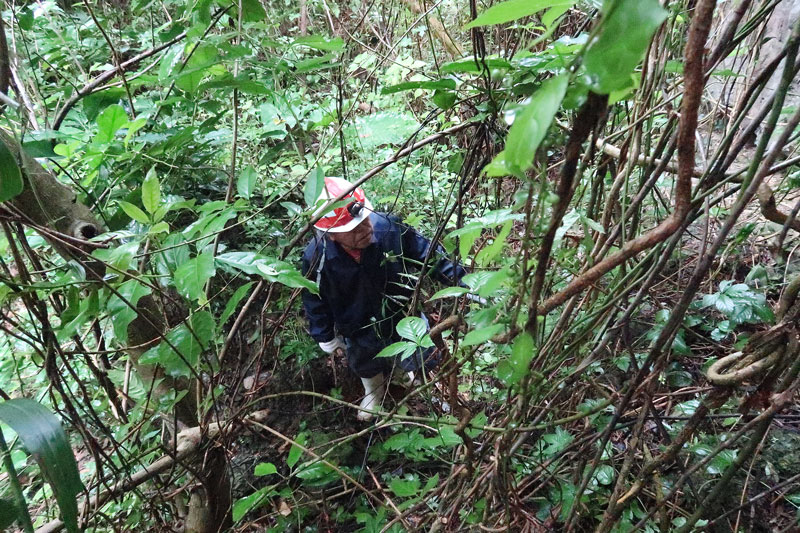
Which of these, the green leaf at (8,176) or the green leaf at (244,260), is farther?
the green leaf at (244,260)

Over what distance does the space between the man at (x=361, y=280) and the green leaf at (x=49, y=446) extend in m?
1.25

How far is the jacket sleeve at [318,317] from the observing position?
2490 mm

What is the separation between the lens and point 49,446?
2.06ft

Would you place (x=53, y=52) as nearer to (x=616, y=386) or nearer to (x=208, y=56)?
(x=208, y=56)

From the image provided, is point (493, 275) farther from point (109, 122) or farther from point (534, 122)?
point (109, 122)

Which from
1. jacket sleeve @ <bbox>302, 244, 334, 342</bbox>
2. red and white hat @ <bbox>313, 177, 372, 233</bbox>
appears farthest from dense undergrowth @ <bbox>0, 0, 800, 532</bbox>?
jacket sleeve @ <bbox>302, 244, 334, 342</bbox>

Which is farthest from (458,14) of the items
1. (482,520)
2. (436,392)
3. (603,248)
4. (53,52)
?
(482,520)

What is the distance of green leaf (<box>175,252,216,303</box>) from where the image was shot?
738 mm

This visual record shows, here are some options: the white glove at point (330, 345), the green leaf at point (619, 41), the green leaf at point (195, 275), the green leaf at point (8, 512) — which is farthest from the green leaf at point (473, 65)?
the white glove at point (330, 345)

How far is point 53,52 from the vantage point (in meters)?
1.77

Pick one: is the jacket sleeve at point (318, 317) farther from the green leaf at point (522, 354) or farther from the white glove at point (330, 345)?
the green leaf at point (522, 354)

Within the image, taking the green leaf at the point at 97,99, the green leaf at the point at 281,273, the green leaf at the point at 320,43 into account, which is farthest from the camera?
the green leaf at the point at 97,99

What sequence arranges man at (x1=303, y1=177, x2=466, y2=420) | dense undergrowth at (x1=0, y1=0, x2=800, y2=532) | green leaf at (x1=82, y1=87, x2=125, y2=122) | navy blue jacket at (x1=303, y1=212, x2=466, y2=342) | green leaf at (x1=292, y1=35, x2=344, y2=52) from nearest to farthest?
1. dense undergrowth at (x1=0, y1=0, x2=800, y2=532)
2. green leaf at (x1=292, y1=35, x2=344, y2=52)
3. green leaf at (x1=82, y1=87, x2=125, y2=122)
4. man at (x1=303, y1=177, x2=466, y2=420)
5. navy blue jacket at (x1=303, y1=212, x2=466, y2=342)

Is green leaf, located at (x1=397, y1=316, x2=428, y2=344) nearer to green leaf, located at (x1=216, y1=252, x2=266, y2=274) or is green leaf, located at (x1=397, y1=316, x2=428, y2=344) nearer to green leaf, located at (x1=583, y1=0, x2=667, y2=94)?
green leaf, located at (x1=216, y1=252, x2=266, y2=274)
